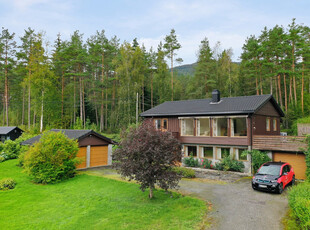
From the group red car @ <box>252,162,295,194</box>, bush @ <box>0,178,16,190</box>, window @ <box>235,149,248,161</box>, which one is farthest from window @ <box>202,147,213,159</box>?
bush @ <box>0,178,16,190</box>

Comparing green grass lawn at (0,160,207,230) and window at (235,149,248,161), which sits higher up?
window at (235,149,248,161)

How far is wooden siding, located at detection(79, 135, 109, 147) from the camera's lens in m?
20.2

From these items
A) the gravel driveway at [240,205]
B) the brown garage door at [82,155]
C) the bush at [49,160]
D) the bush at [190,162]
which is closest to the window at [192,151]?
the bush at [190,162]

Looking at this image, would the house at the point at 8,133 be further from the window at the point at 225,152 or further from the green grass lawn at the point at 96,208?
the window at the point at 225,152

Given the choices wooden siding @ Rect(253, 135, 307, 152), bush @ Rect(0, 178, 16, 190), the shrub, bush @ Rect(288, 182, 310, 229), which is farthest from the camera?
the shrub

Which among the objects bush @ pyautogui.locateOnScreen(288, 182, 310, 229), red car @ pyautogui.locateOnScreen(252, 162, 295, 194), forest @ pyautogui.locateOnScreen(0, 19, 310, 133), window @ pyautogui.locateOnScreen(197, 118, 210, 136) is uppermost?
forest @ pyautogui.locateOnScreen(0, 19, 310, 133)

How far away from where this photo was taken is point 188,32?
71.4 feet

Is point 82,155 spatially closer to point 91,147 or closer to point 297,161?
point 91,147

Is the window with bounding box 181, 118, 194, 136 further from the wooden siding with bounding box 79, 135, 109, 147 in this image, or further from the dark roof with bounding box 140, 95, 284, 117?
the wooden siding with bounding box 79, 135, 109, 147

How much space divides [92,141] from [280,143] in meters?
17.1

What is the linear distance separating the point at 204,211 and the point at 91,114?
3781cm

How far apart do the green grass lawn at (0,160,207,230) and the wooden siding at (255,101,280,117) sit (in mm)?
12751

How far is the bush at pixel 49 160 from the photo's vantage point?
15.6 meters

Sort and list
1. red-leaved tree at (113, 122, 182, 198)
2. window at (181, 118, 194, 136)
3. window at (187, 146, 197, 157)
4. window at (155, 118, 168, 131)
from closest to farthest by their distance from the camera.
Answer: red-leaved tree at (113, 122, 182, 198) → window at (187, 146, 197, 157) → window at (181, 118, 194, 136) → window at (155, 118, 168, 131)
